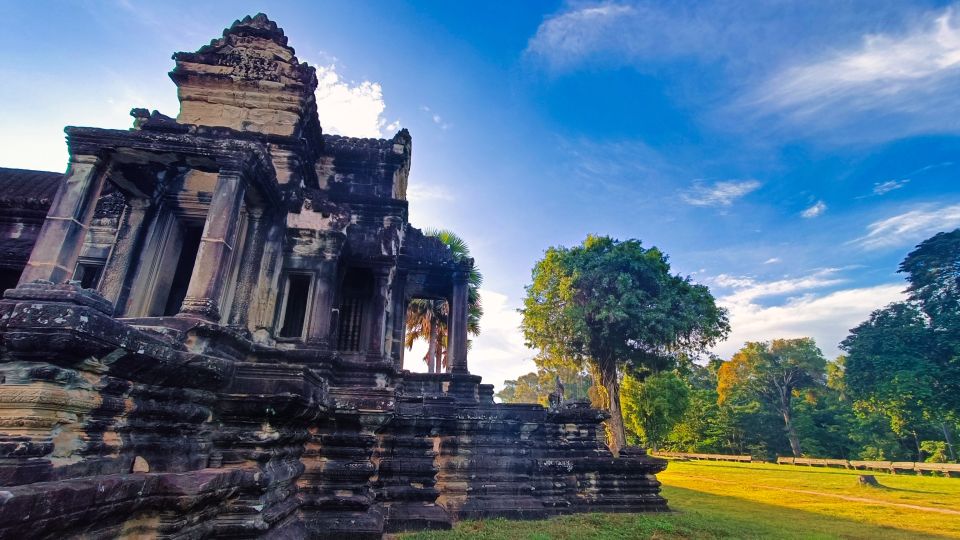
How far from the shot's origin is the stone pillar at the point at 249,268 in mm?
6877

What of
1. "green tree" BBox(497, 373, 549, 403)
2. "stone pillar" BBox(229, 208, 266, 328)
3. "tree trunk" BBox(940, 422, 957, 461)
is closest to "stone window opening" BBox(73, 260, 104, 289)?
"stone pillar" BBox(229, 208, 266, 328)

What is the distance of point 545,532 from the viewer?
715 centimetres

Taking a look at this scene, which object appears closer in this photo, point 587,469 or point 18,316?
point 18,316

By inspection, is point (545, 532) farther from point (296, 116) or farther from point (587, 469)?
point (296, 116)

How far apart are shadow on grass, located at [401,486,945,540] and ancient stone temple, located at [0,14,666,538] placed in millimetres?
535

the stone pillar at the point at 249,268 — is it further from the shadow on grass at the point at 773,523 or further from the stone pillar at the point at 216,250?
the shadow on grass at the point at 773,523

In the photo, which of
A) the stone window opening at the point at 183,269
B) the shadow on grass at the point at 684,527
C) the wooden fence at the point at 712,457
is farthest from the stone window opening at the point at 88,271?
the wooden fence at the point at 712,457

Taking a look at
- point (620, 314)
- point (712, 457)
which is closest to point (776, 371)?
point (712, 457)

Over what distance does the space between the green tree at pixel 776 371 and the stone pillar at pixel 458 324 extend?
135 feet

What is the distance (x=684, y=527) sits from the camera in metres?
8.13

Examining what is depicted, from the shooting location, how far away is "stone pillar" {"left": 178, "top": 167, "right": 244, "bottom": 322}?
16.9ft

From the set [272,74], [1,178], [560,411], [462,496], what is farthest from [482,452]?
[1,178]

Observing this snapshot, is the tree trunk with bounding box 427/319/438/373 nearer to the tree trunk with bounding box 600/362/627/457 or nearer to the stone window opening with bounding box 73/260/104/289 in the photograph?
the tree trunk with bounding box 600/362/627/457

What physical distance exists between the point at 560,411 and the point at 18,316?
32.5ft
